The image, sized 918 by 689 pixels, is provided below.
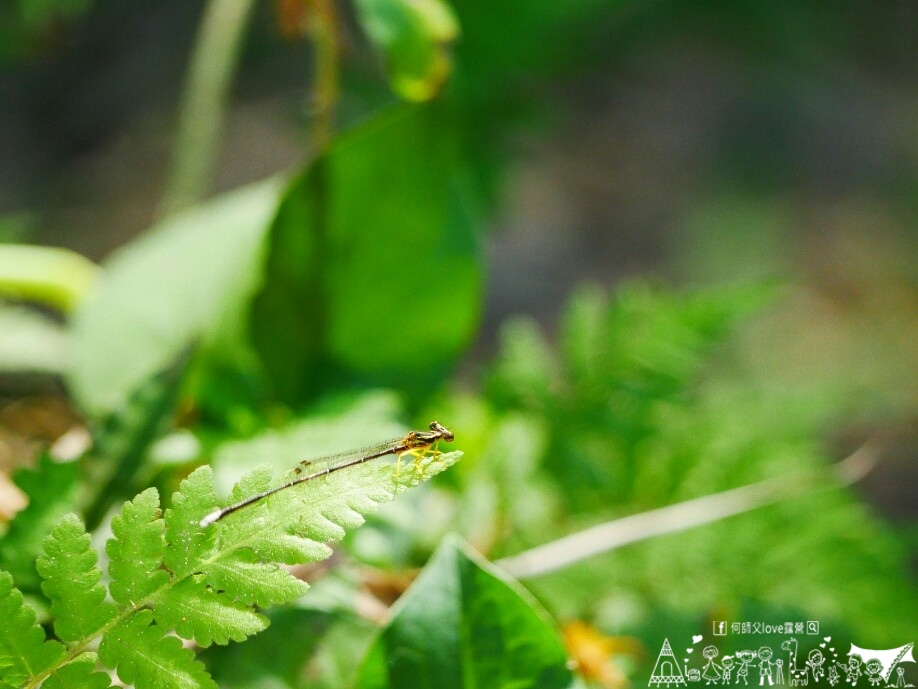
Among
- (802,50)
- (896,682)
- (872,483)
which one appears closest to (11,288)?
(896,682)

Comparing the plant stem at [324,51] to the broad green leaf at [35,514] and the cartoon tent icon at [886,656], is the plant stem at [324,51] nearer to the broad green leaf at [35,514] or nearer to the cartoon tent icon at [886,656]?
the broad green leaf at [35,514]

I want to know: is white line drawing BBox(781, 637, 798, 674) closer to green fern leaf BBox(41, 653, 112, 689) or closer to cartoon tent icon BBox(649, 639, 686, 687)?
cartoon tent icon BBox(649, 639, 686, 687)

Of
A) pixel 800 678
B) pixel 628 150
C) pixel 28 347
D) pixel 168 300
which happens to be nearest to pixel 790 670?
pixel 800 678

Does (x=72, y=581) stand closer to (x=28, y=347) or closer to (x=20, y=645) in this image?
(x=20, y=645)

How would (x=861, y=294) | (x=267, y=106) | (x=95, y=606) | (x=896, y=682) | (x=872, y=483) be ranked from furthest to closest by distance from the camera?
(x=861, y=294) → (x=267, y=106) → (x=872, y=483) → (x=896, y=682) → (x=95, y=606)

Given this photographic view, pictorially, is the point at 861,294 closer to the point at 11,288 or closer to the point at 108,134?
the point at 108,134

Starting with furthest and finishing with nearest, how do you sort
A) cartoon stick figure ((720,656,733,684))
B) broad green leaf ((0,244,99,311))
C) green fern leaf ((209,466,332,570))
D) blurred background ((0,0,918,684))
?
blurred background ((0,0,918,684)) → broad green leaf ((0,244,99,311)) → cartoon stick figure ((720,656,733,684)) → green fern leaf ((209,466,332,570))

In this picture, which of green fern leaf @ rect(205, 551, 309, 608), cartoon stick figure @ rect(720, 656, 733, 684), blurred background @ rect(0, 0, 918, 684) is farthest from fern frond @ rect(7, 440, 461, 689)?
blurred background @ rect(0, 0, 918, 684)
